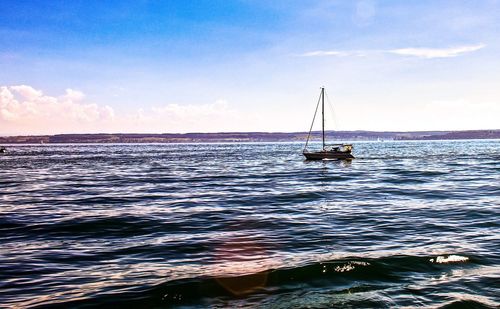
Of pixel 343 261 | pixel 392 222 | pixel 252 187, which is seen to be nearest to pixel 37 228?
pixel 343 261

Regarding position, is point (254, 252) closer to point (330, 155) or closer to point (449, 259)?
point (449, 259)

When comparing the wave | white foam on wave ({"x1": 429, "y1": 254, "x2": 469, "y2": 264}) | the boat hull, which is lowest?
the boat hull

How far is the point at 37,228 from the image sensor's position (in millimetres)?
18391

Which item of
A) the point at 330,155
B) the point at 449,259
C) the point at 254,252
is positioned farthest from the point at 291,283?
the point at 330,155

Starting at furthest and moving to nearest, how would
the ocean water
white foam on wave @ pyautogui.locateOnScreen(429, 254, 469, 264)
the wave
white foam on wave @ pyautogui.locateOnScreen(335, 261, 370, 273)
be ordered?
white foam on wave @ pyautogui.locateOnScreen(429, 254, 469, 264) < white foam on wave @ pyautogui.locateOnScreen(335, 261, 370, 273) < the ocean water < the wave

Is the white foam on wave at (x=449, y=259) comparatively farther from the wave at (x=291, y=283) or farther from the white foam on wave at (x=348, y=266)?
the white foam on wave at (x=348, y=266)

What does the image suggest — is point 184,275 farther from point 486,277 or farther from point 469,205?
point 469,205

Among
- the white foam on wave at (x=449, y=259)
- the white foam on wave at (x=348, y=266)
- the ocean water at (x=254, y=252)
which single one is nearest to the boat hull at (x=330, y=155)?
the ocean water at (x=254, y=252)

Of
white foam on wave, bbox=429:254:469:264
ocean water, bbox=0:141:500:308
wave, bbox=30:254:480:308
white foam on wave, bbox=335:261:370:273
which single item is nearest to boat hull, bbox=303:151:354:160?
ocean water, bbox=0:141:500:308

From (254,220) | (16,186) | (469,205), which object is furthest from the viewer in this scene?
(16,186)

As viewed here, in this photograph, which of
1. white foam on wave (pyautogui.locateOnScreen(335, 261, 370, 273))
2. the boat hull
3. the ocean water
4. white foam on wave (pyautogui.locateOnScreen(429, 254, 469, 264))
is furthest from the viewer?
the boat hull

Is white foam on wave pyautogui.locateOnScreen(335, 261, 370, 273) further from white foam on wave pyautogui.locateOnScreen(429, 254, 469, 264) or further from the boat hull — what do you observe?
the boat hull

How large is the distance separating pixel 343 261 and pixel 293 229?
5.46m

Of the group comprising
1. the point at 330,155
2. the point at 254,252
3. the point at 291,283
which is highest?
the point at 291,283
